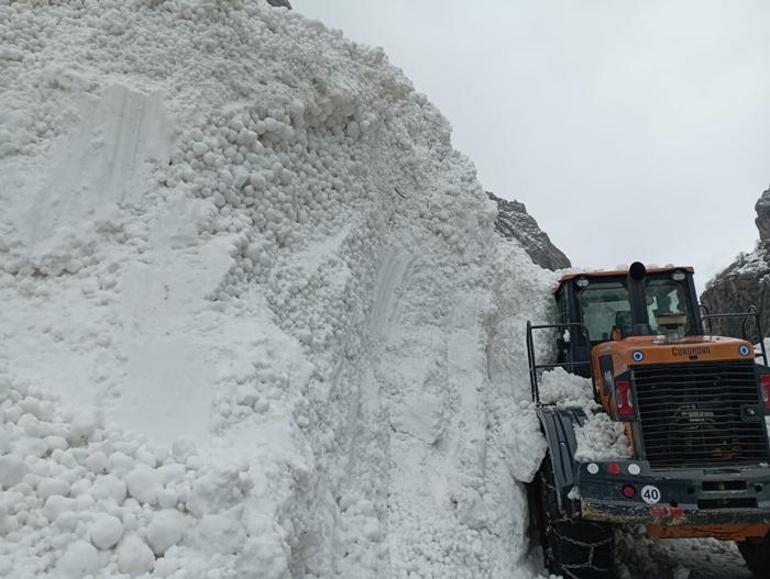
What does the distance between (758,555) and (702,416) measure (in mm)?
1592

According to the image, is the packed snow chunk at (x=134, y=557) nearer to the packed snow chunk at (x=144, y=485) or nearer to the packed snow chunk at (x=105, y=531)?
the packed snow chunk at (x=105, y=531)

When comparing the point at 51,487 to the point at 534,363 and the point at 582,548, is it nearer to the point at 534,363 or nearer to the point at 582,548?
the point at 582,548

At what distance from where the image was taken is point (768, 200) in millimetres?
29281

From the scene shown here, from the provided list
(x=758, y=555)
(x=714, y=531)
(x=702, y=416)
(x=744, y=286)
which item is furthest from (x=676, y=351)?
(x=744, y=286)

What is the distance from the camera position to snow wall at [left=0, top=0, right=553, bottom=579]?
2830 mm

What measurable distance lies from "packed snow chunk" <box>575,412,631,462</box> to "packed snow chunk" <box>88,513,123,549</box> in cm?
361

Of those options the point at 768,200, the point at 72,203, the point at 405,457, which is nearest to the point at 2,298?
the point at 72,203

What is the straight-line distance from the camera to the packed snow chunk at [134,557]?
8.20ft

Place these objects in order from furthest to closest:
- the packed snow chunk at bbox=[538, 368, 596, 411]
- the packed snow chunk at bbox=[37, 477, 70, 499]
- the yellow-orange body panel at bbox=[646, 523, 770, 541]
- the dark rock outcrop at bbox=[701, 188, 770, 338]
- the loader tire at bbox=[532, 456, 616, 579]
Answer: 1. the dark rock outcrop at bbox=[701, 188, 770, 338]
2. the packed snow chunk at bbox=[538, 368, 596, 411]
3. the loader tire at bbox=[532, 456, 616, 579]
4. the yellow-orange body panel at bbox=[646, 523, 770, 541]
5. the packed snow chunk at bbox=[37, 477, 70, 499]

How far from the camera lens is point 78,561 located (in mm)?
2408

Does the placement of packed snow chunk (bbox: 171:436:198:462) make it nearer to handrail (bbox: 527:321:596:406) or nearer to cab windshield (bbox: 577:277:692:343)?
handrail (bbox: 527:321:596:406)

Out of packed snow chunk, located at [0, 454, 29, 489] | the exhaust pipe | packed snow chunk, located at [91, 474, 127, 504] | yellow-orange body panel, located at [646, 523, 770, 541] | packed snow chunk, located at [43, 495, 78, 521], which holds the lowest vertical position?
yellow-orange body panel, located at [646, 523, 770, 541]

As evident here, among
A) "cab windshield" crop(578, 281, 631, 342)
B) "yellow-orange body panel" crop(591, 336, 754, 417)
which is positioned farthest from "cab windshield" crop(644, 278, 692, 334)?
"yellow-orange body panel" crop(591, 336, 754, 417)

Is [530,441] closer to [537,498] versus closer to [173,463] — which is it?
[537,498]
